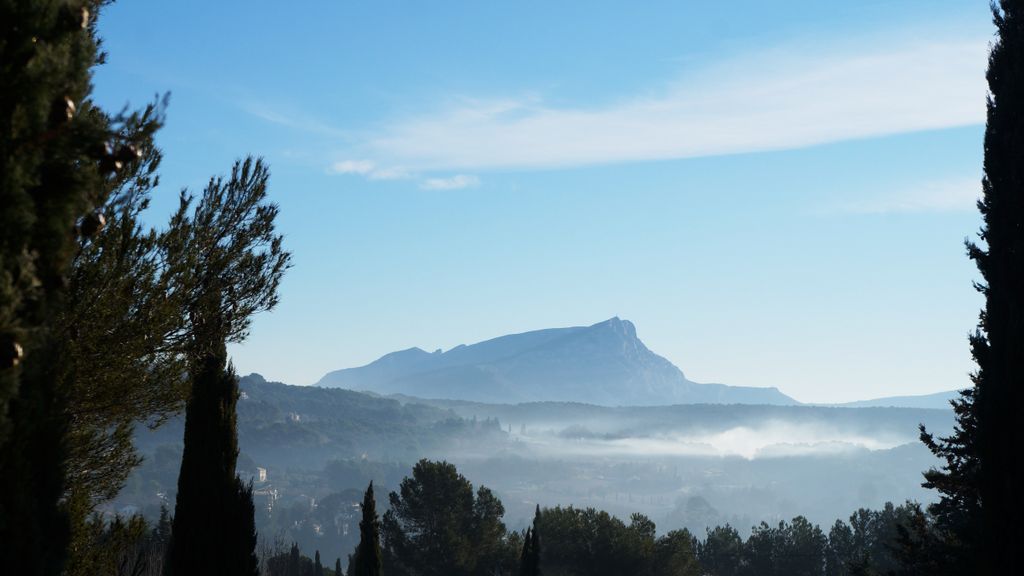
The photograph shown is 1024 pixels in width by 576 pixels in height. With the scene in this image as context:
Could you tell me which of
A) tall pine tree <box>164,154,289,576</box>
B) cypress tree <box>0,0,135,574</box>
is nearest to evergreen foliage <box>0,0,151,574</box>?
cypress tree <box>0,0,135,574</box>

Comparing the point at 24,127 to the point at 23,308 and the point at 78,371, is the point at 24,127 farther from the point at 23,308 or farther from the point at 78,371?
the point at 78,371

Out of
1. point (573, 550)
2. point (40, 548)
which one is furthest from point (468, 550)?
point (40, 548)

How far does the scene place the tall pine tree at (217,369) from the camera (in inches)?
571

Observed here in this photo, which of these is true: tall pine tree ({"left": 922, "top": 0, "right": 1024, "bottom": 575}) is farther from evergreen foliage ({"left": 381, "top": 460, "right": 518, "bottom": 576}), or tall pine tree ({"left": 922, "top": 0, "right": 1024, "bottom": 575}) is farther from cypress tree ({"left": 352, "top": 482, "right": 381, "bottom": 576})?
evergreen foliage ({"left": 381, "top": 460, "right": 518, "bottom": 576})

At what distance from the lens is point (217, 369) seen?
1803 centimetres

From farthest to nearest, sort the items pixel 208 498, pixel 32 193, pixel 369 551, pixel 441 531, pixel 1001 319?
pixel 441 531 < pixel 369 551 < pixel 208 498 < pixel 1001 319 < pixel 32 193

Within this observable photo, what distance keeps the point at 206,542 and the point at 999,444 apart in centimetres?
1525

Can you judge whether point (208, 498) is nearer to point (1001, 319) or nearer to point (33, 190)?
point (33, 190)

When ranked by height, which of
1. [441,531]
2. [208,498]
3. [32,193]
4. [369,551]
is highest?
[32,193]

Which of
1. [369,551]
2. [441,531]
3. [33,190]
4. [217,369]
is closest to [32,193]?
[33,190]

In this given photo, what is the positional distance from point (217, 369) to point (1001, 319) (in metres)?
14.8

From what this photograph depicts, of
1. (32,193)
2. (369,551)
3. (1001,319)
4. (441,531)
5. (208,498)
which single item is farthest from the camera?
(441,531)

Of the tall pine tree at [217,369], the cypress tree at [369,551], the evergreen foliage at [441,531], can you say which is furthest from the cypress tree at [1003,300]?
the evergreen foliage at [441,531]

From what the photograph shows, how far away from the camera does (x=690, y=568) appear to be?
5488cm
